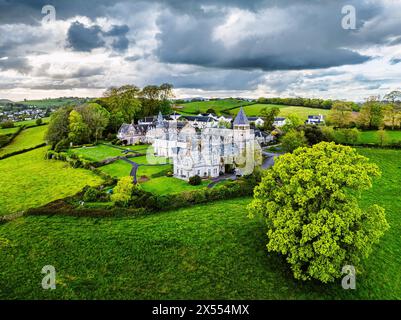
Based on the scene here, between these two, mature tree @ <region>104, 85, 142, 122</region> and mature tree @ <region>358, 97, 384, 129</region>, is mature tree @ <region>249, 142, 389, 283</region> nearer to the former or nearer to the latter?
mature tree @ <region>358, 97, 384, 129</region>

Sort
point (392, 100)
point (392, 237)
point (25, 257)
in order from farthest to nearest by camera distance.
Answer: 1. point (392, 100)
2. point (392, 237)
3. point (25, 257)

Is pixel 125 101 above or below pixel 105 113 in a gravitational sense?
above

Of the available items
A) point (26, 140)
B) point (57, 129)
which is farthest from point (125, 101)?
point (26, 140)

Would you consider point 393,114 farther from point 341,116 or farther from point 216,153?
point 216,153

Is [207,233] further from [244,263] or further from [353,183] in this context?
[353,183]

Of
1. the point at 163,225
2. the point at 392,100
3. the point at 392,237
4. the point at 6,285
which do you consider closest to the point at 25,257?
the point at 6,285

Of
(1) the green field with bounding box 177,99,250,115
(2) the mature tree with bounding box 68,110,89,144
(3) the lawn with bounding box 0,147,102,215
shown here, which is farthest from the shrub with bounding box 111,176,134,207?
(1) the green field with bounding box 177,99,250,115

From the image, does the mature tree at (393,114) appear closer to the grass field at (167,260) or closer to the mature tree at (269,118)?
the mature tree at (269,118)
